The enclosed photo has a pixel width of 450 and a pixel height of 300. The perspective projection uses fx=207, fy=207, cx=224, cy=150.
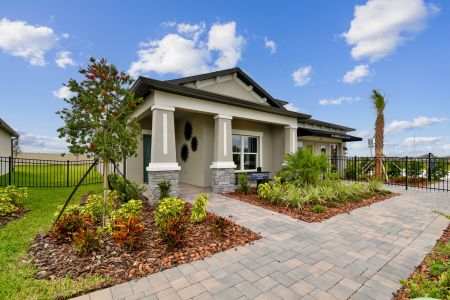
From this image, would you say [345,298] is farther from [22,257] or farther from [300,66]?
[300,66]

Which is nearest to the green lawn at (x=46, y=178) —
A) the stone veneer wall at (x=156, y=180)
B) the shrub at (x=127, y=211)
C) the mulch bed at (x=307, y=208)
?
the stone veneer wall at (x=156, y=180)

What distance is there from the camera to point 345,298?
2.33m

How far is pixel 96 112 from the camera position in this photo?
3912 mm

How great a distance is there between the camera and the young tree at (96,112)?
3914 millimetres

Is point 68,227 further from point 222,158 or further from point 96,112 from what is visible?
point 222,158

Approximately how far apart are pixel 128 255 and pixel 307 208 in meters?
4.81

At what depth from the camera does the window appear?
10.4 meters

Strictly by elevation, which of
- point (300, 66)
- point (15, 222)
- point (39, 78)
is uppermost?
point (300, 66)

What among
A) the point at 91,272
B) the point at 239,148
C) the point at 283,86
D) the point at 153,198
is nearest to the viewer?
the point at 91,272

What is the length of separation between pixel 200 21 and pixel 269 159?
7.64m

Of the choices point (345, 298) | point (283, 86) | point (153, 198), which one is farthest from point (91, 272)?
point (283, 86)

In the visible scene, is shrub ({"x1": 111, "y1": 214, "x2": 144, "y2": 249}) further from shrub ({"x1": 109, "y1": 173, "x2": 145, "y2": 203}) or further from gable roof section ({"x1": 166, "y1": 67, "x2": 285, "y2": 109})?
gable roof section ({"x1": 166, "y1": 67, "x2": 285, "y2": 109})

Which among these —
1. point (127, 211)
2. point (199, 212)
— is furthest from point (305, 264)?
point (127, 211)

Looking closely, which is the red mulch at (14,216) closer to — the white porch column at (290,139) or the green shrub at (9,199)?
the green shrub at (9,199)
